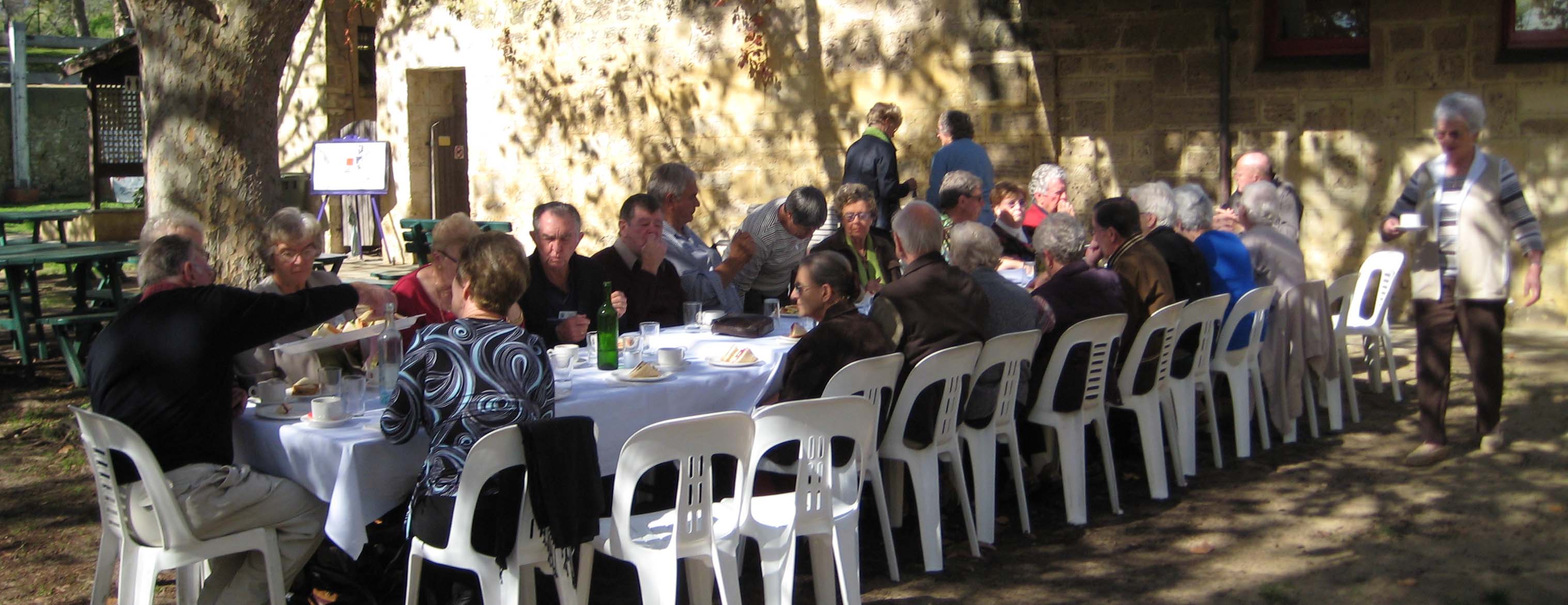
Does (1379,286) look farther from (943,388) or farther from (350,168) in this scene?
(350,168)

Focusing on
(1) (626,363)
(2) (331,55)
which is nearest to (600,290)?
(1) (626,363)

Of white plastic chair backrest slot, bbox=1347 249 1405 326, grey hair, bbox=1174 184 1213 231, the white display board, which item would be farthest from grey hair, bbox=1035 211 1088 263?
the white display board

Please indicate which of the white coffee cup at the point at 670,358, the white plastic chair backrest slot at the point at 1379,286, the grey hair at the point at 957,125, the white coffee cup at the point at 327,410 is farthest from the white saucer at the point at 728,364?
the grey hair at the point at 957,125

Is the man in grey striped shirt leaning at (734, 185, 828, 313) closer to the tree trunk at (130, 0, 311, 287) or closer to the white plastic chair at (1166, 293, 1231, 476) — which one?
→ the white plastic chair at (1166, 293, 1231, 476)

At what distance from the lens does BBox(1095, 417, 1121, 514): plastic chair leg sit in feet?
16.7

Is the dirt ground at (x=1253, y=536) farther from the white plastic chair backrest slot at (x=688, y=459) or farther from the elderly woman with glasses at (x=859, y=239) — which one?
the elderly woman with glasses at (x=859, y=239)

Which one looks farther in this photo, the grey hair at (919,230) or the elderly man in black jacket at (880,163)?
the elderly man in black jacket at (880,163)

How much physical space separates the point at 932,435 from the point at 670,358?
0.86 meters

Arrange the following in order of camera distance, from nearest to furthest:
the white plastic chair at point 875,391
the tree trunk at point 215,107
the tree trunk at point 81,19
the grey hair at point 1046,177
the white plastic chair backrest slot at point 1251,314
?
the white plastic chair at point 875,391, the white plastic chair backrest slot at point 1251,314, the tree trunk at point 215,107, the grey hair at point 1046,177, the tree trunk at point 81,19

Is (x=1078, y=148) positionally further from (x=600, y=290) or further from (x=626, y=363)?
(x=626, y=363)

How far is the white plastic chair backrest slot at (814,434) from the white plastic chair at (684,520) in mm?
107

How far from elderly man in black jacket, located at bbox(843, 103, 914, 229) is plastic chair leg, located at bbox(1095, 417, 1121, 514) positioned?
3666 millimetres

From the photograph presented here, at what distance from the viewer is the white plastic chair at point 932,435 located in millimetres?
4305

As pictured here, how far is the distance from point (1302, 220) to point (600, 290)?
A: 5376mm
